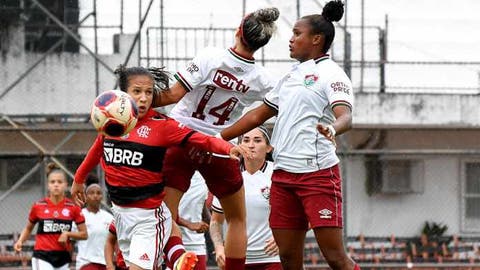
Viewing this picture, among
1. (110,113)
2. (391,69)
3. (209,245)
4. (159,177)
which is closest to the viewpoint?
(110,113)

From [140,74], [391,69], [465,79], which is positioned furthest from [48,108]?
[140,74]

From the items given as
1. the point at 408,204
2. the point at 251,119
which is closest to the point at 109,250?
the point at 251,119

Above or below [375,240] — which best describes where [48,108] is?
above

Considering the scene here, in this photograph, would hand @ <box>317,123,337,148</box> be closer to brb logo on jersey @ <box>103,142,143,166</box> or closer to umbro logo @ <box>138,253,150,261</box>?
brb logo on jersey @ <box>103,142,143,166</box>

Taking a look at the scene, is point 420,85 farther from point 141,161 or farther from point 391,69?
point 141,161

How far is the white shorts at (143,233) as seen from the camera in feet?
26.7

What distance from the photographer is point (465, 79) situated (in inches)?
747

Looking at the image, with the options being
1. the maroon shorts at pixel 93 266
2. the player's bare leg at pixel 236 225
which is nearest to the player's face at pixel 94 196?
the maroon shorts at pixel 93 266

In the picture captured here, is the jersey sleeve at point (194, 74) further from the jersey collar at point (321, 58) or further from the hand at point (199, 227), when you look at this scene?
the hand at point (199, 227)

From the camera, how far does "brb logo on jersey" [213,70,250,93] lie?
8820 mm

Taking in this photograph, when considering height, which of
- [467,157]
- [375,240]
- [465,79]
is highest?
[465,79]

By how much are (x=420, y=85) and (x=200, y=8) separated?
3759mm

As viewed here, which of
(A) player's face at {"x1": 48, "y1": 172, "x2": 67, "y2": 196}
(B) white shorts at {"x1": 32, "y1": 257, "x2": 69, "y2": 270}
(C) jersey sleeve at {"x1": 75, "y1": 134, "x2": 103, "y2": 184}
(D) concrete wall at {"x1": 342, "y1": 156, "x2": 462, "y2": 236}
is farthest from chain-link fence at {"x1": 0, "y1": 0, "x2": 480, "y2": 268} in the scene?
(C) jersey sleeve at {"x1": 75, "y1": 134, "x2": 103, "y2": 184}

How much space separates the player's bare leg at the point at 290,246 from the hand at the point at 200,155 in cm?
69
